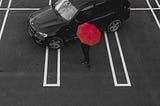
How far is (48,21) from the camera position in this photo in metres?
10.3

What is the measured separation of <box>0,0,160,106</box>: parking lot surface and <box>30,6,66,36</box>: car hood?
0.84 m

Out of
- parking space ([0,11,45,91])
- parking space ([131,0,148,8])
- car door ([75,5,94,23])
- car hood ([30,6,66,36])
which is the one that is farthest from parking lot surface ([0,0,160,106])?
car door ([75,5,94,23])

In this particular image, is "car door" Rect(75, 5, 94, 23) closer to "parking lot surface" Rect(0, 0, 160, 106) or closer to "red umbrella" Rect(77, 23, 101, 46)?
"parking lot surface" Rect(0, 0, 160, 106)

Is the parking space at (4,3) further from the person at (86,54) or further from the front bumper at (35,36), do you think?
the person at (86,54)

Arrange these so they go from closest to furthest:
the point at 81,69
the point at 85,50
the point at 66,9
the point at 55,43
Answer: the point at 85,50 < the point at 81,69 < the point at 55,43 < the point at 66,9

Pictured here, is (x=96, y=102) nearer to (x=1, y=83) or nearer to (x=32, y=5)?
(x=1, y=83)

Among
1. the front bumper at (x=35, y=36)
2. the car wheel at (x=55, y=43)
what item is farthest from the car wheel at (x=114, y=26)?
the front bumper at (x=35, y=36)

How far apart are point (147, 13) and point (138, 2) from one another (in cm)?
94

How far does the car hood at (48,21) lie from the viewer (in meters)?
10.1

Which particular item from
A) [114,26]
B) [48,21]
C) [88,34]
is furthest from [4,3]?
[88,34]

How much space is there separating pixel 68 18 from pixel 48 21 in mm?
853

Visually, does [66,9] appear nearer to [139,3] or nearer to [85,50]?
[85,50]

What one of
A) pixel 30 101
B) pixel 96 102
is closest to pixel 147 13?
pixel 96 102

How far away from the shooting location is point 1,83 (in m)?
9.18
